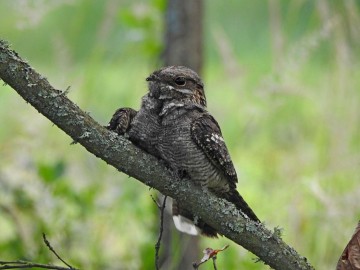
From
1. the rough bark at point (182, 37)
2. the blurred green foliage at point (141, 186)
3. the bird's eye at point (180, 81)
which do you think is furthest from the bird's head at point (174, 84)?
the rough bark at point (182, 37)

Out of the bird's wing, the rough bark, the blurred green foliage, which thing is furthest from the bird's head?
the rough bark

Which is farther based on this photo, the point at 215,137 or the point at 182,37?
the point at 182,37

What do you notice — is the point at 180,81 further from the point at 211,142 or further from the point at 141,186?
the point at 141,186

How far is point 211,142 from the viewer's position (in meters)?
2.67

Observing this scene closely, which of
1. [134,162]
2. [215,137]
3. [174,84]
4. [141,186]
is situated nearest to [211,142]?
[215,137]

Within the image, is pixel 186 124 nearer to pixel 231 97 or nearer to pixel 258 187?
pixel 258 187

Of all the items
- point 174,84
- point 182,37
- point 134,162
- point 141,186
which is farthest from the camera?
point 141,186

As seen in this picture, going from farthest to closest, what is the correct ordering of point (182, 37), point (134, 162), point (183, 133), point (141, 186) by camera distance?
point (141, 186) → point (182, 37) → point (183, 133) → point (134, 162)

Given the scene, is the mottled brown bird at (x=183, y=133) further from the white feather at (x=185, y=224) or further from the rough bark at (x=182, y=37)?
the rough bark at (x=182, y=37)

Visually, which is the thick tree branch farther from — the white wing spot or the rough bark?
the rough bark

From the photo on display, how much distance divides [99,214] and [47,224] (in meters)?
0.48

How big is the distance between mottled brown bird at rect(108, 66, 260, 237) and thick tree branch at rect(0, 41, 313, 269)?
0.57 feet

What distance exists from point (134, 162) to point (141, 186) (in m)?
2.78

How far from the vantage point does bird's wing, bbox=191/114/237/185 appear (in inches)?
105
